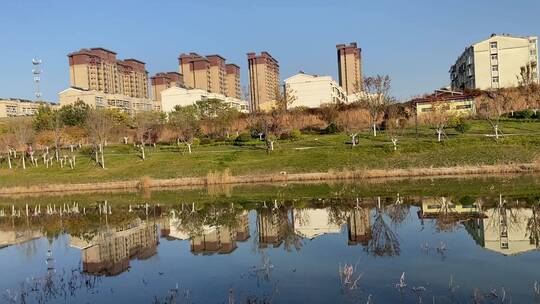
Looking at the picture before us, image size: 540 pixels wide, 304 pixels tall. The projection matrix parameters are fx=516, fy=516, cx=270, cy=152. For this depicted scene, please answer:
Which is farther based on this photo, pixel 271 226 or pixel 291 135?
pixel 291 135

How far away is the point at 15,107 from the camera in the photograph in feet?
415

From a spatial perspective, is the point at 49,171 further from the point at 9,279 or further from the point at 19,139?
the point at 9,279

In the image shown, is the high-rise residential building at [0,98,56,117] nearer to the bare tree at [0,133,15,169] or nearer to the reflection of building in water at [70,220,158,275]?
the bare tree at [0,133,15,169]

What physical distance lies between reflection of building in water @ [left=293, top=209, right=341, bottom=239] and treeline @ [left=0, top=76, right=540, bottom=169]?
68.6 feet

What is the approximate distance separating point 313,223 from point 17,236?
35.0ft

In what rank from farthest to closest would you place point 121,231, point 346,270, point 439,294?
point 121,231 → point 346,270 → point 439,294

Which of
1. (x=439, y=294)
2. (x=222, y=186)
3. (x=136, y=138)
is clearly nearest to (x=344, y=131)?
(x=222, y=186)

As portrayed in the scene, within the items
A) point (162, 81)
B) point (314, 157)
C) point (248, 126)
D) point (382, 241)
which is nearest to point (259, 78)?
point (162, 81)

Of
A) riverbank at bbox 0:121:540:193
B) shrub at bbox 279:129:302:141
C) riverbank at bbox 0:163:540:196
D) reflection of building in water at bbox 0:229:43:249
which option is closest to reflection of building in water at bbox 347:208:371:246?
reflection of building in water at bbox 0:229:43:249

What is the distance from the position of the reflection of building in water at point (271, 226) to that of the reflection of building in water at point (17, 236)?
7.92 m

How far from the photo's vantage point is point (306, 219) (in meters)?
17.5

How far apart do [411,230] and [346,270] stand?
213 inches

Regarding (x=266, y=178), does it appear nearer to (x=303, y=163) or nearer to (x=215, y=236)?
(x=303, y=163)

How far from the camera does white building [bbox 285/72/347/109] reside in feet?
307
